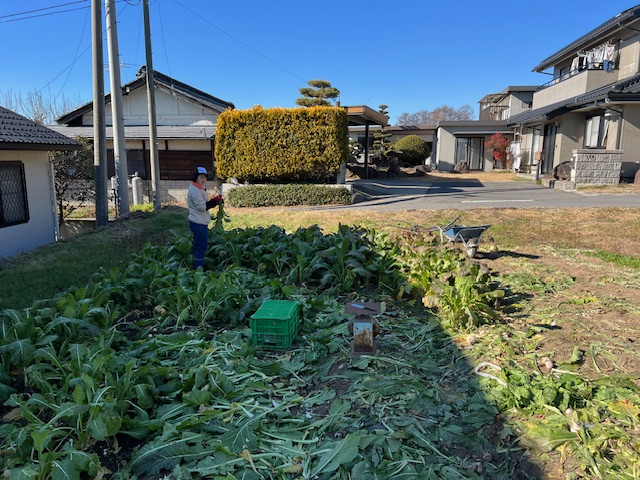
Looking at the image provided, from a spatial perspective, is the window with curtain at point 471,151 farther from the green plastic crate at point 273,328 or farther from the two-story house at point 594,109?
the green plastic crate at point 273,328

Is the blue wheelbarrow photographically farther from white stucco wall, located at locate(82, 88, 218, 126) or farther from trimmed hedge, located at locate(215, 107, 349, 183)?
white stucco wall, located at locate(82, 88, 218, 126)

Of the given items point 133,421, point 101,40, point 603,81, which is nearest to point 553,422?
point 133,421

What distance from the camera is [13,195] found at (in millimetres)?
10703

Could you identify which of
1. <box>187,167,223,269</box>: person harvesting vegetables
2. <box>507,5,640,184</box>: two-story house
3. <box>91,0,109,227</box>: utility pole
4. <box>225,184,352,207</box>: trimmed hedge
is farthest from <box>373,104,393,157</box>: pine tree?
<box>187,167,223,269</box>: person harvesting vegetables

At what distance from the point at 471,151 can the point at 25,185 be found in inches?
1137

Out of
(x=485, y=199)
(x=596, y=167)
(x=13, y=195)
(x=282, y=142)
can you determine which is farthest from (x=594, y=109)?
(x=13, y=195)

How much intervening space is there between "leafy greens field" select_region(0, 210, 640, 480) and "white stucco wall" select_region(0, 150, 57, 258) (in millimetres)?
6874

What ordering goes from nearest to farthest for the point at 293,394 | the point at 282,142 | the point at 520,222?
the point at 293,394
the point at 520,222
the point at 282,142

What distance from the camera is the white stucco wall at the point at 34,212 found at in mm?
10398

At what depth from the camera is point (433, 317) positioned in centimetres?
494

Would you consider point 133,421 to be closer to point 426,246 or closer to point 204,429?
point 204,429

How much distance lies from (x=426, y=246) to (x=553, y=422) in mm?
4493

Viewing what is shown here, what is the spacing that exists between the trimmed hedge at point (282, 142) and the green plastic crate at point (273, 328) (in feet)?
40.1

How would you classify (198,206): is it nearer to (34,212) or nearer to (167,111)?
(34,212)
